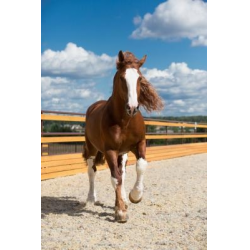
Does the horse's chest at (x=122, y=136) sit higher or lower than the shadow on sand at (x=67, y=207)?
higher

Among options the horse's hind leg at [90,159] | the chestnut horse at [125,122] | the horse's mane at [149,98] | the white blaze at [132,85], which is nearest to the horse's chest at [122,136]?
the chestnut horse at [125,122]

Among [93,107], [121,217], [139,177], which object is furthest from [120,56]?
[121,217]

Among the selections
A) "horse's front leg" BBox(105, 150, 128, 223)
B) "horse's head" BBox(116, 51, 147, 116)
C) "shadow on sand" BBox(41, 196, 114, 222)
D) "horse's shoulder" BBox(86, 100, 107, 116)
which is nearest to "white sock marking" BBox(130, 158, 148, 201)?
"horse's front leg" BBox(105, 150, 128, 223)

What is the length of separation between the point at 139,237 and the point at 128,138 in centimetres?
134

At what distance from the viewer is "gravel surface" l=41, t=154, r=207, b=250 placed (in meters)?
3.41

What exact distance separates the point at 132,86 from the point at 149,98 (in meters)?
0.89

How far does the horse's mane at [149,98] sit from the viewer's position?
4645mm

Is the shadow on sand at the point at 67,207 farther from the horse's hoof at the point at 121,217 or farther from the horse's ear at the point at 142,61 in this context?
the horse's ear at the point at 142,61

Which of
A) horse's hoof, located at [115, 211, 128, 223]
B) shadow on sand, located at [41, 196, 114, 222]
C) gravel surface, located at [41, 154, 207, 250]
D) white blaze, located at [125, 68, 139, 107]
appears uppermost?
white blaze, located at [125, 68, 139, 107]

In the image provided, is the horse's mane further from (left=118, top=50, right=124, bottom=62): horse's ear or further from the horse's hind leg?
the horse's hind leg

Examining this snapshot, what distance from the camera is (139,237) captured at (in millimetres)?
3600
